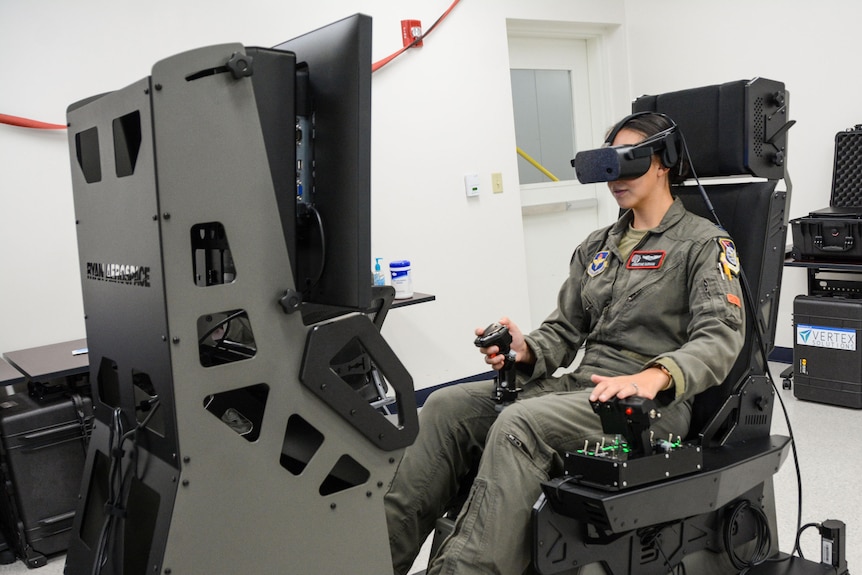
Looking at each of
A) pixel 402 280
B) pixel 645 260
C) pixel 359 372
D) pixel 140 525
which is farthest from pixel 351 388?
pixel 402 280

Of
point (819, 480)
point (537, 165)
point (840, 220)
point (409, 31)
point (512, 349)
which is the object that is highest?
point (409, 31)

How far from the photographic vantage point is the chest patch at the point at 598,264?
6.81 ft

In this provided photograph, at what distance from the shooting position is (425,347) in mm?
4234

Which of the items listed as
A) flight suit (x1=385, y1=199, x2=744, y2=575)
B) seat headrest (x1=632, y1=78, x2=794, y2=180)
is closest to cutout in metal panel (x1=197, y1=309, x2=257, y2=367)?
flight suit (x1=385, y1=199, x2=744, y2=575)

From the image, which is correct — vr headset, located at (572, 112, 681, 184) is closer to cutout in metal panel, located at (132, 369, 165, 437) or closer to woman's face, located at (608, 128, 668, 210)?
woman's face, located at (608, 128, 668, 210)

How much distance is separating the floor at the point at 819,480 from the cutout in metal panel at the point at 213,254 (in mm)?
1504

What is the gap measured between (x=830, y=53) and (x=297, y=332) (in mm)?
3706

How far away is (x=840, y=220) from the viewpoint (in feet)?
11.6

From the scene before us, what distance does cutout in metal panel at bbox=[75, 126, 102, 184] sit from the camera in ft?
4.89

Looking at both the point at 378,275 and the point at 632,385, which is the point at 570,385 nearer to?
the point at 632,385

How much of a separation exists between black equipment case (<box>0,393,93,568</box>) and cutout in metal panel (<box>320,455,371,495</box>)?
5.37ft

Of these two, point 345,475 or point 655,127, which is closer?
point 345,475

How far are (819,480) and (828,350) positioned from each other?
37.4 inches

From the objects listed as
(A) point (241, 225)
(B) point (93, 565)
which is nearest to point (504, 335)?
(A) point (241, 225)
